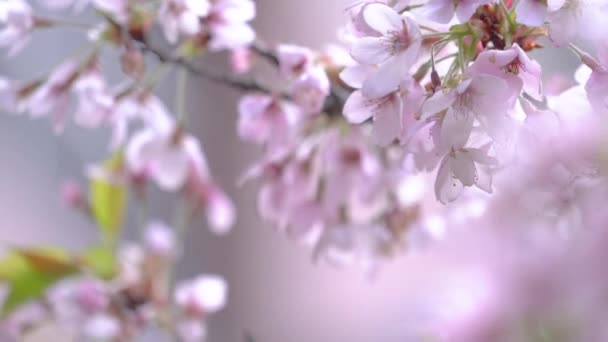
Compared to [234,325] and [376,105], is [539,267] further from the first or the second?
[234,325]

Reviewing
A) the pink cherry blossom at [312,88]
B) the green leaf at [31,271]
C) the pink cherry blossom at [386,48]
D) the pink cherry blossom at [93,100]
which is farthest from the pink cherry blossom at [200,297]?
the pink cherry blossom at [386,48]

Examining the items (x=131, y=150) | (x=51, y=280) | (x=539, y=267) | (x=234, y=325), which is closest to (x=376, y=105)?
(x=539, y=267)

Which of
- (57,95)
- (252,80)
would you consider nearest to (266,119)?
(252,80)

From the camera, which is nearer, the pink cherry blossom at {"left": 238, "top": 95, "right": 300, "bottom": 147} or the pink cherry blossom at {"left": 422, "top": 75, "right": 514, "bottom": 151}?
the pink cherry blossom at {"left": 422, "top": 75, "right": 514, "bottom": 151}

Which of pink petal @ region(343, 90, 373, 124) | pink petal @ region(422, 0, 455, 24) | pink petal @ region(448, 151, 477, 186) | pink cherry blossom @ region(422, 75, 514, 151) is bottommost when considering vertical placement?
pink petal @ region(448, 151, 477, 186)

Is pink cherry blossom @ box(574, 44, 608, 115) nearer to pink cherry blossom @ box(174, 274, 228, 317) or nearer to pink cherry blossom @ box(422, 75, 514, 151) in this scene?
pink cherry blossom @ box(422, 75, 514, 151)

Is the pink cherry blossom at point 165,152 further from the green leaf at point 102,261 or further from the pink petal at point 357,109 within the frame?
the pink petal at point 357,109

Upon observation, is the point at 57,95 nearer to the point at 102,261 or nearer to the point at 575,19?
the point at 102,261

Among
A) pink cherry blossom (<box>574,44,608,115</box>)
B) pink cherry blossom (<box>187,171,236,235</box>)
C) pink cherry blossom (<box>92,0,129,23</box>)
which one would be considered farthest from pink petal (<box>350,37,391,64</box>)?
pink cherry blossom (<box>187,171,236,235</box>)
